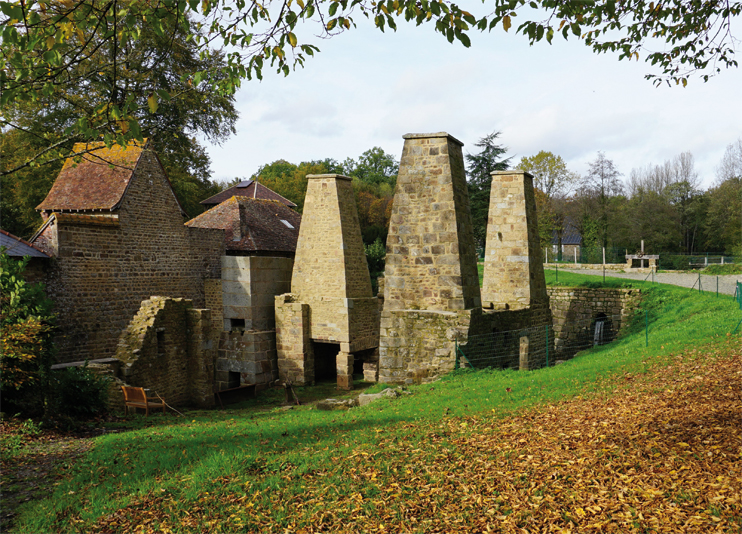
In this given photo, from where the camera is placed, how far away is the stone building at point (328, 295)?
17719 mm

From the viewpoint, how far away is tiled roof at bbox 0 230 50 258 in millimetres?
13586

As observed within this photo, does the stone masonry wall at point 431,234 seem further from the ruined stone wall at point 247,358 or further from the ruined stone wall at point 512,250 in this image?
the ruined stone wall at point 247,358

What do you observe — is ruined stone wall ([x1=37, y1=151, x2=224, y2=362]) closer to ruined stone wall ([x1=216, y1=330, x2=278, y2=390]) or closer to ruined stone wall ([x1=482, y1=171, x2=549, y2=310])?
ruined stone wall ([x1=216, y1=330, x2=278, y2=390])

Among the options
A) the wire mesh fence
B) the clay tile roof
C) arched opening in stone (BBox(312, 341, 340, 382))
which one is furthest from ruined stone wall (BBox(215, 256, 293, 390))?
the wire mesh fence

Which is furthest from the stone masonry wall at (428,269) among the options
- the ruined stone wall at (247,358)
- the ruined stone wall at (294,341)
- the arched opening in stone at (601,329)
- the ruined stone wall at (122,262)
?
the ruined stone wall at (122,262)

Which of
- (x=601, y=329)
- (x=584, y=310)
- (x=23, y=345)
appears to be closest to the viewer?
(x=23, y=345)

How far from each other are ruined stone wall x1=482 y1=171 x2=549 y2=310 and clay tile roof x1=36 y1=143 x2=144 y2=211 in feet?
38.7

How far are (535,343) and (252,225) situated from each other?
13.3m

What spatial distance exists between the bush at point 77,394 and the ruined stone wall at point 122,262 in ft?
17.5

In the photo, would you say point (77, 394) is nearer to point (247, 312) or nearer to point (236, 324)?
point (247, 312)

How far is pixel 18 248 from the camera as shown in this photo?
13789 millimetres

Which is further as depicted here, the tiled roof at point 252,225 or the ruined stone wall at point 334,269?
the tiled roof at point 252,225

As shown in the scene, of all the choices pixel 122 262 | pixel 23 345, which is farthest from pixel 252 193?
pixel 23 345

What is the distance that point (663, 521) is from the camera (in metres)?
4.11
